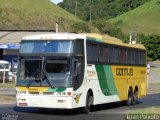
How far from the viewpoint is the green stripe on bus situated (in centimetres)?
2306

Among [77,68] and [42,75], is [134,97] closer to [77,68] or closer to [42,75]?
[77,68]

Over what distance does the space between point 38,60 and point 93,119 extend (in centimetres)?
324

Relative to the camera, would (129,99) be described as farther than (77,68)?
Yes

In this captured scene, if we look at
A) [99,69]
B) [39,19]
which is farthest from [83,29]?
[99,69]

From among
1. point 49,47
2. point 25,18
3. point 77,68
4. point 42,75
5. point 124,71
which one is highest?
point 25,18

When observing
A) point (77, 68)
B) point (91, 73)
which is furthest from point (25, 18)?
point (77, 68)

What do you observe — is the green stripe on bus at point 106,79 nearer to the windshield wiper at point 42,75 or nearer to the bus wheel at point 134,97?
the windshield wiper at point 42,75

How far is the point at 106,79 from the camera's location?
23781mm

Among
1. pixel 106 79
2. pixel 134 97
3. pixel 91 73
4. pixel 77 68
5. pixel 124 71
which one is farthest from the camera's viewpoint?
pixel 134 97

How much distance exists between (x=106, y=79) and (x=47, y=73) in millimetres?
4147

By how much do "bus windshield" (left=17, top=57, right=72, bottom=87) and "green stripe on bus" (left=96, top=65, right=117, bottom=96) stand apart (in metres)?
2.71

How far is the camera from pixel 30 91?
67.1 feet

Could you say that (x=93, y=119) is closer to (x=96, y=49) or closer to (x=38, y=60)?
(x=38, y=60)

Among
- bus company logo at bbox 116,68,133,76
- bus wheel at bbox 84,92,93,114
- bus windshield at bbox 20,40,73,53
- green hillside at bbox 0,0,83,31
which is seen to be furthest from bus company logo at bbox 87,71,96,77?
green hillside at bbox 0,0,83,31
